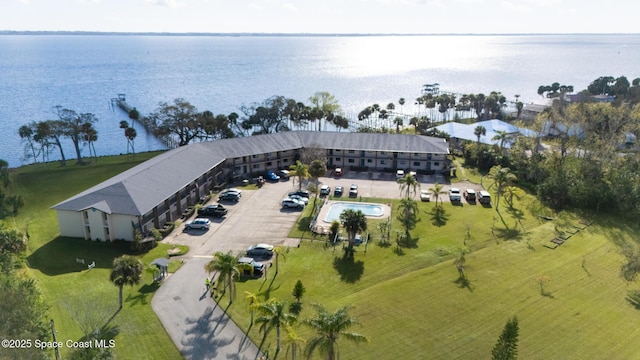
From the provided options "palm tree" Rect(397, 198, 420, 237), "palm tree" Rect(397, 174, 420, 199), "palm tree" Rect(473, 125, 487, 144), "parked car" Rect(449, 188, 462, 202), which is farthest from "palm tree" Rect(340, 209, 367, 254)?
"palm tree" Rect(473, 125, 487, 144)

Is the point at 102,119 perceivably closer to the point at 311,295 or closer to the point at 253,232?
the point at 253,232

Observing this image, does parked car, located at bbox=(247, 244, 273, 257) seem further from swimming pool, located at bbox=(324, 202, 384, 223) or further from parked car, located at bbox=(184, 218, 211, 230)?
swimming pool, located at bbox=(324, 202, 384, 223)

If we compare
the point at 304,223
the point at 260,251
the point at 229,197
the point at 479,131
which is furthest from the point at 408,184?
the point at 479,131

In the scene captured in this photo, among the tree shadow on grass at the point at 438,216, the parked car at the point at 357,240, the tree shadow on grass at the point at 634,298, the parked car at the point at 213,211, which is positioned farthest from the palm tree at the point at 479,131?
the parked car at the point at 213,211

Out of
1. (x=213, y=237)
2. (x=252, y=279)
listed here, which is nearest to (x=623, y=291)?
(x=252, y=279)

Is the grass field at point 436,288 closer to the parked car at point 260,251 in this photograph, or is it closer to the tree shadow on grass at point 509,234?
the tree shadow on grass at point 509,234

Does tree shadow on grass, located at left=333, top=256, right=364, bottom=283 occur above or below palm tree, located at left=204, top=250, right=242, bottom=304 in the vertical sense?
below

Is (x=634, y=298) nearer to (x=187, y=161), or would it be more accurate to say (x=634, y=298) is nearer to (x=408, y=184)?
(x=408, y=184)
